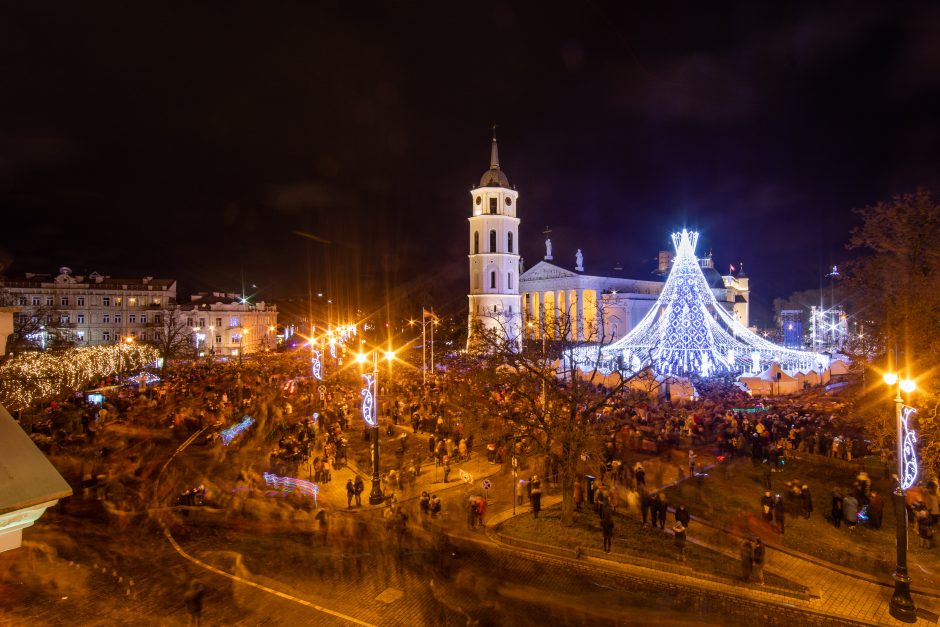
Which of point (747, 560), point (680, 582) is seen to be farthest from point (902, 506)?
point (680, 582)

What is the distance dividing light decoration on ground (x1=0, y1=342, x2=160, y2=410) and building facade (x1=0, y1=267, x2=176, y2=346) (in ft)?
70.9

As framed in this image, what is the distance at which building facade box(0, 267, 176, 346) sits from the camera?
61.8m

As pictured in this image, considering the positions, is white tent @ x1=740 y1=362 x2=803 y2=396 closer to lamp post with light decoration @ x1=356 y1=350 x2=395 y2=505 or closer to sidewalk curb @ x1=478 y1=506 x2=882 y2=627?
sidewalk curb @ x1=478 y1=506 x2=882 y2=627

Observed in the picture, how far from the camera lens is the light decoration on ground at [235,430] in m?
22.0

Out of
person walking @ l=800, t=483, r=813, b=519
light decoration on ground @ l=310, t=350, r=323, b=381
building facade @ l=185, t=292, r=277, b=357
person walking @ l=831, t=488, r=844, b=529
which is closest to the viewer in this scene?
person walking @ l=831, t=488, r=844, b=529

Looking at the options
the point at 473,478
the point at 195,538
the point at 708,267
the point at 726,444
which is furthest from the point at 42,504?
the point at 708,267

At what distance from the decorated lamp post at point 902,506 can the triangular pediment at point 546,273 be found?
208 ft

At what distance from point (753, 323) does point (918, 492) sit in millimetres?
122432

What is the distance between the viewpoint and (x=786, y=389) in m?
30.7

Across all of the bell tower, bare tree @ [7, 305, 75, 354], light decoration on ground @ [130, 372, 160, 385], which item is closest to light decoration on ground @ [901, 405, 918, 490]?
bare tree @ [7, 305, 75, 354]

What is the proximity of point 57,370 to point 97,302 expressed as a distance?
40.6m

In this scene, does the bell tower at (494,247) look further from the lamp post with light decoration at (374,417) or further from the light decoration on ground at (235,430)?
the lamp post with light decoration at (374,417)

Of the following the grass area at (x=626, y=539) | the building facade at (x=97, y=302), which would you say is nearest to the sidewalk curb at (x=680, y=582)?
the grass area at (x=626, y=539)

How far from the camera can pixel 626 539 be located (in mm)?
12219
